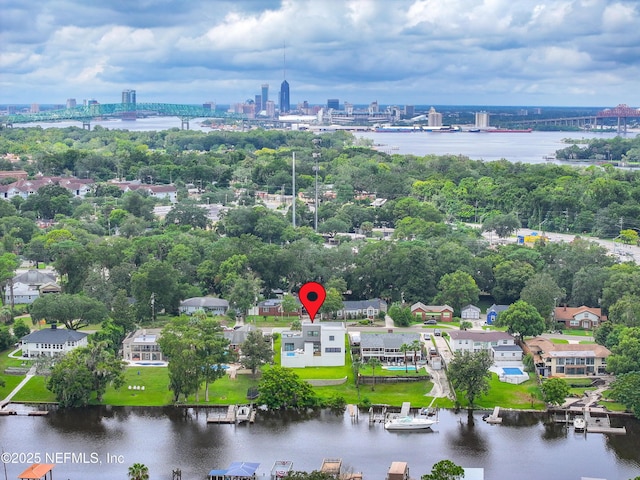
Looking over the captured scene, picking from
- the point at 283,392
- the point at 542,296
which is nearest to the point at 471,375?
the point at 283,392

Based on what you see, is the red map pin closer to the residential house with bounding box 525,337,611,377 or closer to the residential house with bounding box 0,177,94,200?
the residential house with bounding box 525,337,611,377

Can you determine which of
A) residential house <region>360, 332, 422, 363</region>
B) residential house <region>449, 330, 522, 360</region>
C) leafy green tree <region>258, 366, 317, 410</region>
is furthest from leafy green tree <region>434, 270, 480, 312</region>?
leafy green tree <region>258, 366, 317, 410</region>

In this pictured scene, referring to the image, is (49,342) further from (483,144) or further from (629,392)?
(483,144)

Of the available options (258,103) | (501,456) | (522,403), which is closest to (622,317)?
(522,403)

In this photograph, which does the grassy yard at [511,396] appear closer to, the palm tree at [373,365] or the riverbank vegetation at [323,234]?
the palm tree at [373,365]

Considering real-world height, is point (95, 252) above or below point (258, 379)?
above

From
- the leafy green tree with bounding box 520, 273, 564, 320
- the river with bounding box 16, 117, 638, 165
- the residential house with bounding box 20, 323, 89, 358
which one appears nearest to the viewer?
the residential house with bounding box 20, 323, 89, 358

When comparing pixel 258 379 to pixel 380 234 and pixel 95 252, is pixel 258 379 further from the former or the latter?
pixel 380 234
